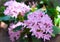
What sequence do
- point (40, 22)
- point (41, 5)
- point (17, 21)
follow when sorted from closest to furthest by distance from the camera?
point (40, 22) → point (17, 21) → point (41, 5)

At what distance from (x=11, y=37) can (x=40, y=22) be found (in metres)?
0.21

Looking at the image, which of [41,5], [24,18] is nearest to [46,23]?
[24,18]

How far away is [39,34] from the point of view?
0.91m

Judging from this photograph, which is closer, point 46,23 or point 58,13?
point 46,23

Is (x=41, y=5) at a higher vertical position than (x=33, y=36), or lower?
higher

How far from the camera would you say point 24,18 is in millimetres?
1003

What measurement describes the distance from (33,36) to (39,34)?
0.06 m

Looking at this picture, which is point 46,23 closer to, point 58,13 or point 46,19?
point 46,19

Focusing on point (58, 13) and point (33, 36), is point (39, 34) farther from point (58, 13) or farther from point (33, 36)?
point (58, 13)

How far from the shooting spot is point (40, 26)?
0.90 m

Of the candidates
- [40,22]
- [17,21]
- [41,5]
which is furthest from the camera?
[41,5]

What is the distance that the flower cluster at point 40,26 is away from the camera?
0.91 metres

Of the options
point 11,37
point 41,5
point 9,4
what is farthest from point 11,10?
point 41,5

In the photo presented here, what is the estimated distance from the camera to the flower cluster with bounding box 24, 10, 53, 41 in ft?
2.97
